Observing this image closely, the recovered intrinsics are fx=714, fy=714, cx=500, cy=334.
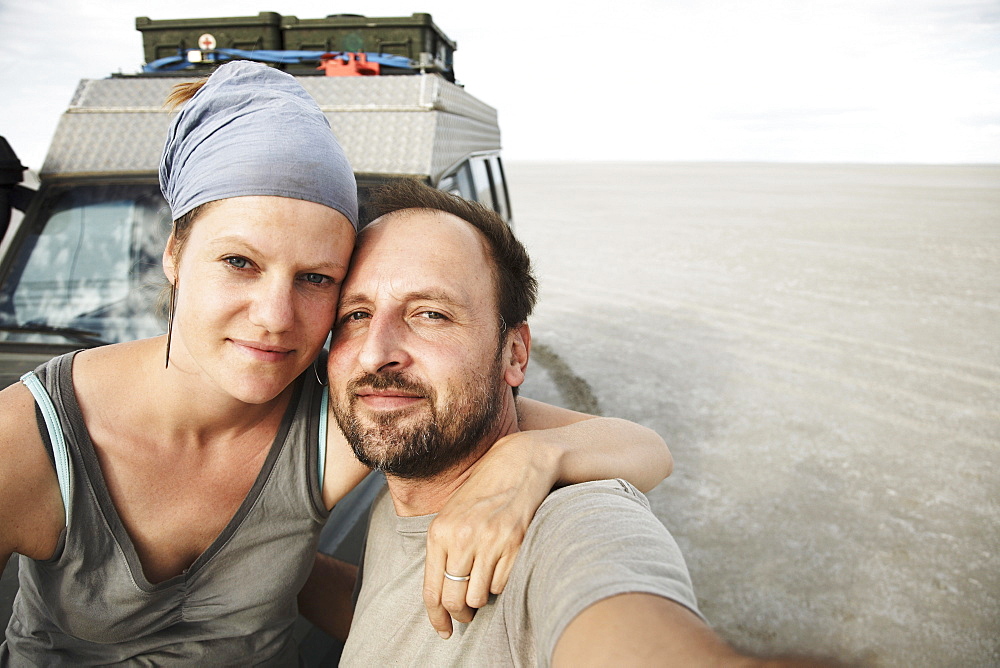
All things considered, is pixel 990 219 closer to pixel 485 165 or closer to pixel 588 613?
pixel 485 165

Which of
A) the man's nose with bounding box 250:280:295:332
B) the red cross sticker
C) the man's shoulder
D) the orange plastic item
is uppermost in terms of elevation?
the red cross sticker

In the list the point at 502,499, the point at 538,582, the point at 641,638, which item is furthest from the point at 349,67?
the point at 641,638

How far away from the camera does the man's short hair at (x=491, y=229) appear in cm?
194

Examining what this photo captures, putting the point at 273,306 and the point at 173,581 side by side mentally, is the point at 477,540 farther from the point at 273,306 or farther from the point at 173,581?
the point at 173,581

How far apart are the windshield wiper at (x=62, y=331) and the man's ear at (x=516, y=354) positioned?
1.64 meters

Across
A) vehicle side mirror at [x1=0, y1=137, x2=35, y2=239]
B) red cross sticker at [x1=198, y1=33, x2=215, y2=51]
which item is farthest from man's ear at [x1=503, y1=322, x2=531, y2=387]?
red cross sticker at [x1=198, y1=33, x2=215, y2=51]

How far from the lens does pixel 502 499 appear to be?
1.41 meters

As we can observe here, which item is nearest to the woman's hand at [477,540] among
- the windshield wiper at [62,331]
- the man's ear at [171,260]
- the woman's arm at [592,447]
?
the woman's arm at [592,447]

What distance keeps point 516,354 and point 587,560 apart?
924 millimetres

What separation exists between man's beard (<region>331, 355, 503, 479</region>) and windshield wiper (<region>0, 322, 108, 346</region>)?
4.91 ft

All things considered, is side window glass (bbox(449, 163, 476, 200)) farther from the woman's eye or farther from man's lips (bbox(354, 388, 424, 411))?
man's lips (bbox(354, 388, 424, 411))

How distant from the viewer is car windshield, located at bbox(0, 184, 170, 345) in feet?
9.00

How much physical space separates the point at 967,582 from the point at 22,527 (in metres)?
3.92

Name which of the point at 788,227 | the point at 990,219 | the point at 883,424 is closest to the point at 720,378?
the point at 883,424
